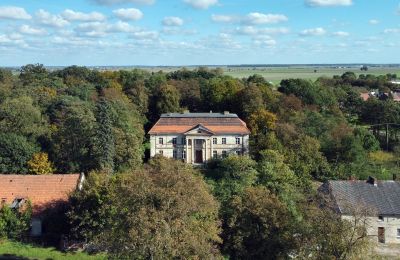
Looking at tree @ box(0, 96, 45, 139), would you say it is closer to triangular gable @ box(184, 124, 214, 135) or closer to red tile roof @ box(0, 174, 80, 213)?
red tile roof @ box(0, 174, 80, 213)

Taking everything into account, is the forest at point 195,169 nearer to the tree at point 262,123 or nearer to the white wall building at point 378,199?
the tree at point 262,123

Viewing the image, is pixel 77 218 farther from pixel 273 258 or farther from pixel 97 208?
pixel 273 258

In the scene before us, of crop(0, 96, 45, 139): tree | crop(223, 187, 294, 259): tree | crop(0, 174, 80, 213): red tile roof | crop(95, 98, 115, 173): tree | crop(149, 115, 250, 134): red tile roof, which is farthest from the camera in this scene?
crop(149, 115, 250, 134): red tile roof

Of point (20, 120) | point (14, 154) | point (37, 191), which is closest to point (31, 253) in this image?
point (37, 191)

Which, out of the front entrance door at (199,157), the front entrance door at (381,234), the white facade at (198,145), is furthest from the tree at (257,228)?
the front entrance door at (199,157)

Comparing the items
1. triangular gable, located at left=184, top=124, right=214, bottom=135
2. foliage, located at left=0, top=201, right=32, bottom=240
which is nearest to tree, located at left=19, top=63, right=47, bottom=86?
triangular gable, located at left=184, top=124, right=214, bottom=135

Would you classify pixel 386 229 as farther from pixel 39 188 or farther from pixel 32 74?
pixel 32 74
